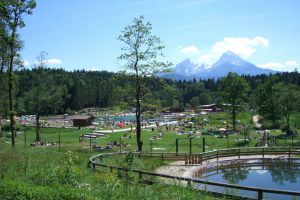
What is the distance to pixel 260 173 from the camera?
2970cm

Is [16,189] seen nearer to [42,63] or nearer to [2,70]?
[2,70]

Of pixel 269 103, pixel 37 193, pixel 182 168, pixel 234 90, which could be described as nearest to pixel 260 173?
pixel 182 168

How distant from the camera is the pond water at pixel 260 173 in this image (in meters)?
25.8

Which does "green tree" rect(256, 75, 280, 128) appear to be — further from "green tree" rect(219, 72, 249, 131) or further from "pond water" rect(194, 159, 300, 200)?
"pond water" rect(194, 159, 300, 200)

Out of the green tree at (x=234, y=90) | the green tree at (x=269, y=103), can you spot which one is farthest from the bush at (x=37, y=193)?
the green tree at (x=234, y=90)

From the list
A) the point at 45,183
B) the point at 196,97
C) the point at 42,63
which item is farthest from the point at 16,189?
the point at 196,97

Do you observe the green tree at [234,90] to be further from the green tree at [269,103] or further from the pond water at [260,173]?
the pond water at [260,173]

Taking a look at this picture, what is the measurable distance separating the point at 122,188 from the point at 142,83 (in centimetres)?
2465

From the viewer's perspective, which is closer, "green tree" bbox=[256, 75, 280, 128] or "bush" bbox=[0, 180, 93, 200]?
"bush" bbox=[0, 180, 93, 200]

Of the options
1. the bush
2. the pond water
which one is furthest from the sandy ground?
the bush

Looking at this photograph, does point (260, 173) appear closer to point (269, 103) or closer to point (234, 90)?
point (269, 103)

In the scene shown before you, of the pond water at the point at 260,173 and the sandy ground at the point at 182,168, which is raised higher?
the sandy ground at the point at 182,168

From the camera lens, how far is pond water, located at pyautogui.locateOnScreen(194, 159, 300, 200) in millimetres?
25750

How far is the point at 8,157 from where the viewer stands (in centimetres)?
1600
